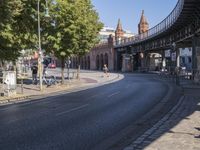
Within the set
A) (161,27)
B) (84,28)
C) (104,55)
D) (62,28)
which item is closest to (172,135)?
(62,28)

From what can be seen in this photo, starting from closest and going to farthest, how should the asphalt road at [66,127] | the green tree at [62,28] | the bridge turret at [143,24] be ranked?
the asphalt road at [66,127], the green tree at [62,28], the bridge turret at [143,24]

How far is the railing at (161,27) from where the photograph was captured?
41.8 metres

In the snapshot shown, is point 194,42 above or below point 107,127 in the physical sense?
above

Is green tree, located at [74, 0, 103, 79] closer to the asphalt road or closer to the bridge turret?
the asphalt road

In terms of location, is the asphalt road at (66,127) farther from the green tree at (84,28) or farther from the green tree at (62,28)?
the green tree at (84,28)

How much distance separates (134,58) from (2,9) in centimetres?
8360

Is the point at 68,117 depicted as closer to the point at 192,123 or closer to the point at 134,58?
the point at 192,123

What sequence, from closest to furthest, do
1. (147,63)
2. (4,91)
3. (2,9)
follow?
1. (2,9)
2. (4,91)
3. (147,63)

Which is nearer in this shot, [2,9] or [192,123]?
[192,123]

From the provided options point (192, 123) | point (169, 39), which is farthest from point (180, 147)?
point (169, 39)

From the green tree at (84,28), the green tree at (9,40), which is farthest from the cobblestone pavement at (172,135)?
the green tree at (84,28)

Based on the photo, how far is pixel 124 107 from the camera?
1955 cm

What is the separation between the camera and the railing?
41.8 meters

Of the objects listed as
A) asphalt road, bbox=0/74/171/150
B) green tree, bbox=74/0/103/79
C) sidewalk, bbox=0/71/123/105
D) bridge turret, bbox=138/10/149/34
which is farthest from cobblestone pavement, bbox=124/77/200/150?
bridge turret, bbox=138/10/149/34
